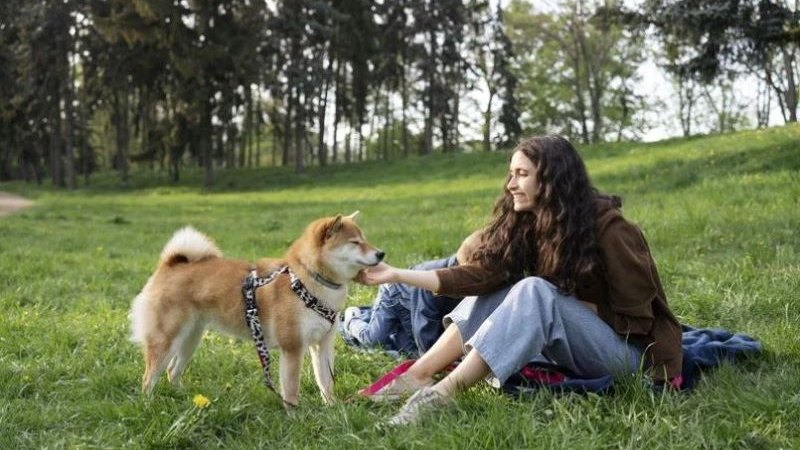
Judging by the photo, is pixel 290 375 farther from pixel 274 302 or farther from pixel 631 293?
pixel 631 293

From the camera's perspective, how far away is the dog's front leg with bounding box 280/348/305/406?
3.82 m

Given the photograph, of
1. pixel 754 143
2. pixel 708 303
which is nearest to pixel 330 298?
pixel 708 303

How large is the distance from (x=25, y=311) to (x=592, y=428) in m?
5.16

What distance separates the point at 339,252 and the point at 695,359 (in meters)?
2.00

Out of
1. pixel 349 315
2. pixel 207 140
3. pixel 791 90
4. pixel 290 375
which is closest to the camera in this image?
pixel 290 375

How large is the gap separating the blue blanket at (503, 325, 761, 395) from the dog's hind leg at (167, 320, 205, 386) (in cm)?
182

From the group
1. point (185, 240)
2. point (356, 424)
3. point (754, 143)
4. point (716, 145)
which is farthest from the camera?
point (716, 145)

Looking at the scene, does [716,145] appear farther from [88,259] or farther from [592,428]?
[592,428]

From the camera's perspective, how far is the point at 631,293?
11.4ft

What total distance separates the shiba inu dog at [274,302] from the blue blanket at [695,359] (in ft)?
3.49

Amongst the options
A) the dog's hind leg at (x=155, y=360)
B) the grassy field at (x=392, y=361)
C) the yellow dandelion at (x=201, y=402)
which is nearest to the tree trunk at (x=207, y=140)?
the grassy field at (x=392, y=361)

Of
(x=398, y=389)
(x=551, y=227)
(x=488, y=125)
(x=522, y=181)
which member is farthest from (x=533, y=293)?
(x=488, y=125)

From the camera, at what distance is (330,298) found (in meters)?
4.03

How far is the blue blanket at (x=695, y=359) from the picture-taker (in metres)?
3.49
